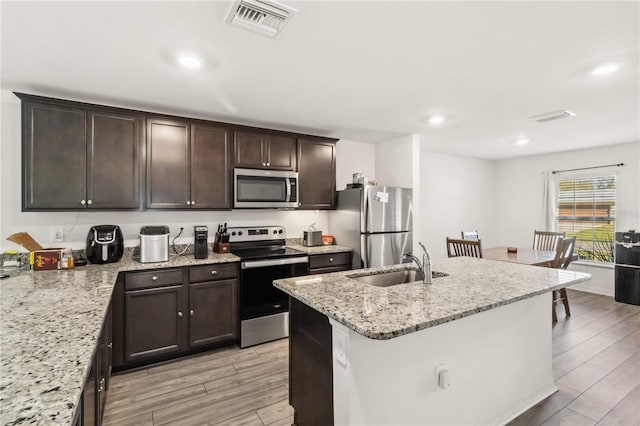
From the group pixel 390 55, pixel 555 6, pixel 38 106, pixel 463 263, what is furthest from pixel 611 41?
pixel 38 106

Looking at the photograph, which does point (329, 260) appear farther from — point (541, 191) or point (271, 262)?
point (541, 191)

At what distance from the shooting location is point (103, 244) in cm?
268

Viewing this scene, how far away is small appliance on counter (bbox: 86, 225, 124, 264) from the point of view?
2.67 m

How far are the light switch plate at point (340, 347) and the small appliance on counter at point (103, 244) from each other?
2279 mm

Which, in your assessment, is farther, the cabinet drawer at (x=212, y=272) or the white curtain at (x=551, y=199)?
the white curtain at (x=551, y=199)

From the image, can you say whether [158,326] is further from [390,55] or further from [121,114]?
[390,55]

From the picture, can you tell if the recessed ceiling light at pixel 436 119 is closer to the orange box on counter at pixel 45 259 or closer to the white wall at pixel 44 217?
the white wall at pixel 44 217

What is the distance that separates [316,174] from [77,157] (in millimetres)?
2382

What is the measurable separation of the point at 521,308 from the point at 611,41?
173 centimetres

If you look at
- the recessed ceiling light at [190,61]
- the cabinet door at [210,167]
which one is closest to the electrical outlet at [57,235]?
the cabinet door at [210,167]

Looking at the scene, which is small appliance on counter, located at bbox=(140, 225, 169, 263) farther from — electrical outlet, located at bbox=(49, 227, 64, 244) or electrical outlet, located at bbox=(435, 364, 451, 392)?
electrical outlet, located at bbox=(435, 364, 451, 392)

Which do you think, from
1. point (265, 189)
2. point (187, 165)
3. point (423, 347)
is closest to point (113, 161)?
point (187, 165)

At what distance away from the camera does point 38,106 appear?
2527 millimetres

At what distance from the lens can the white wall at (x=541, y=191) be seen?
475 centimetres
